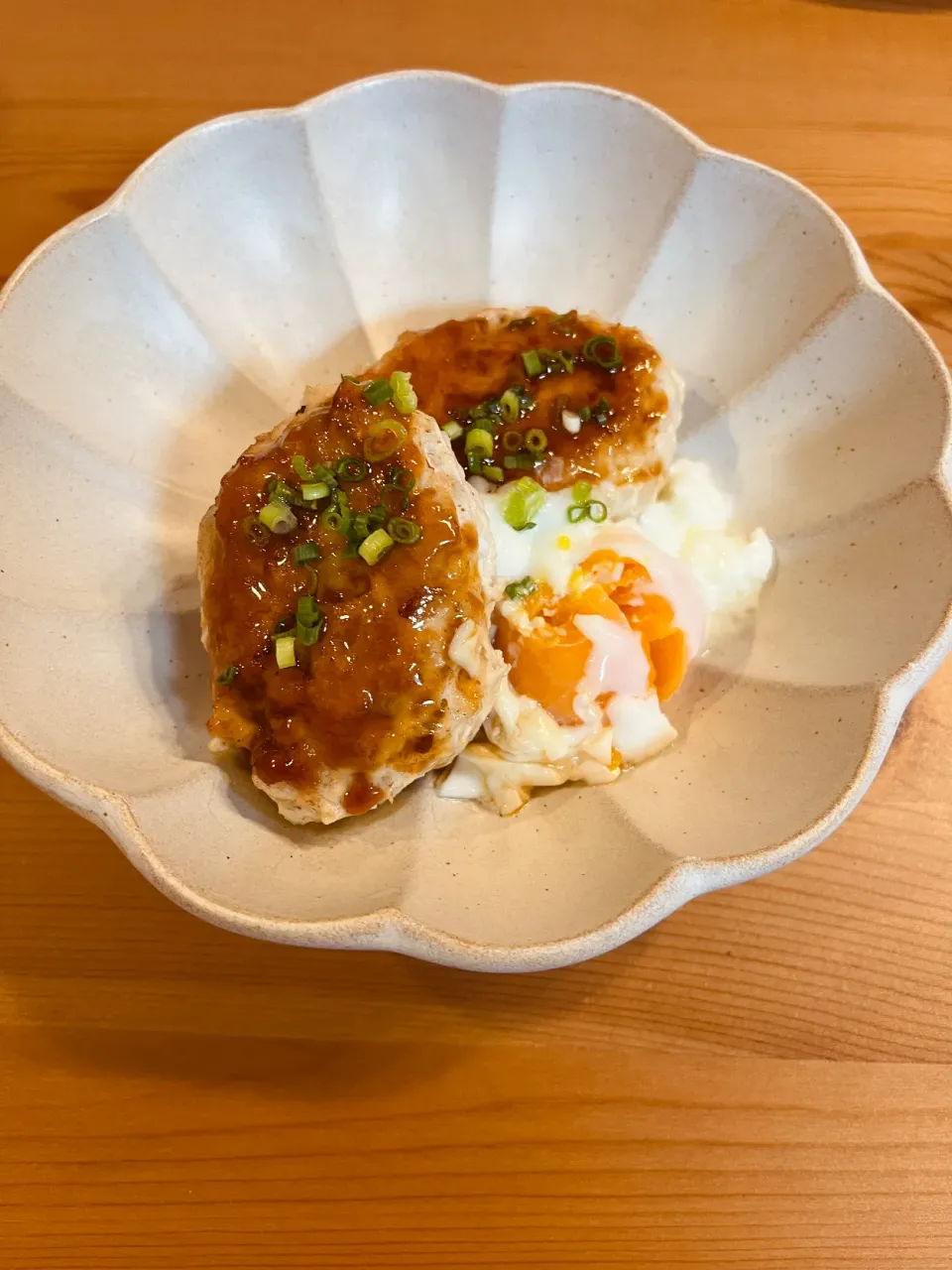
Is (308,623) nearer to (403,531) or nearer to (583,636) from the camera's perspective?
(403,531)

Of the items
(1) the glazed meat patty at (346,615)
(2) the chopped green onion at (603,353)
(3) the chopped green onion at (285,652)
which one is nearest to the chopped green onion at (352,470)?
(1) the glazed meat patty at (346,615)

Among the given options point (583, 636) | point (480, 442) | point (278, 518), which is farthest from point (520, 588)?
point (278, 518)

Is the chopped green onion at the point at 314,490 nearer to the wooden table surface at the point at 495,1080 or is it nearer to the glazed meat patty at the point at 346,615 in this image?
the glazed meat patty at the point at 346,615

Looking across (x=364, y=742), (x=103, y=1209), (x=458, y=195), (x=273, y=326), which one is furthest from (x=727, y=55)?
(x=103, y=1209)

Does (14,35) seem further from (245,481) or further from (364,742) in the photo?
(364,742)

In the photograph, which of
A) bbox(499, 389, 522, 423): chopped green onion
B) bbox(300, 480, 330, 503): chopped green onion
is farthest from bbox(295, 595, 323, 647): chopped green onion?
bbox(499, 389, 522, 423): chopped green onion

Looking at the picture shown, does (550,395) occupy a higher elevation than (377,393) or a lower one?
lower

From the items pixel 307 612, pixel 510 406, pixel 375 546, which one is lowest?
pixel 307 612
